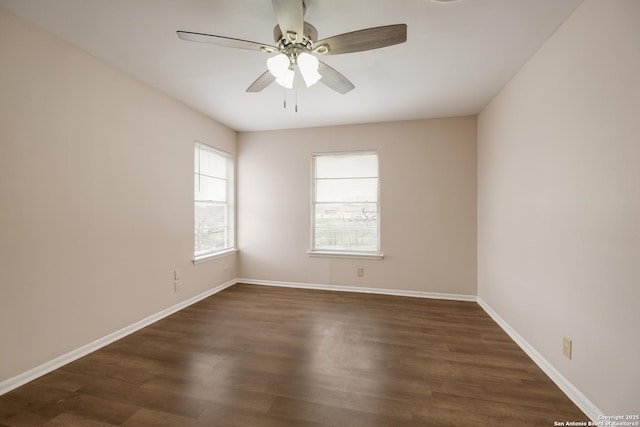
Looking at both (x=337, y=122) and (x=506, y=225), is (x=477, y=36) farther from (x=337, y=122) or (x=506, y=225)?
(x=337, y=122)

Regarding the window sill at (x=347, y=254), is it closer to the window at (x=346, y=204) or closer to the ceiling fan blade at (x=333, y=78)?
the window at (x=346, y=204)

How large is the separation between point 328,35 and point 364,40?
1.90ft

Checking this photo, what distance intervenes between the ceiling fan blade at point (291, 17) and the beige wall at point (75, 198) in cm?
192

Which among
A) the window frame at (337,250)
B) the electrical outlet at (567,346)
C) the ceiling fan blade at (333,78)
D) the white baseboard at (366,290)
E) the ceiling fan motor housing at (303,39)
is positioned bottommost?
the white baseboard at (366,290)

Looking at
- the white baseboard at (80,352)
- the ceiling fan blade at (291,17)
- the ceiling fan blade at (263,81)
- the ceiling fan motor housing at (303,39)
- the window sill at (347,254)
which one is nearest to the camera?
the ceiling fan blade at (291,17)

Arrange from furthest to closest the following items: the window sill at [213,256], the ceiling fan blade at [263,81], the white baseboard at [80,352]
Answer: the window sill at [213,256] < the ceiling fan blade at [263,81] < the white baseboard at [80,352]

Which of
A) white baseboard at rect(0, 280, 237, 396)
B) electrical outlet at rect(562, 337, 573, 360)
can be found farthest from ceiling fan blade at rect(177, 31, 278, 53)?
electrical outlet at rect(562, 337, 573, 360)

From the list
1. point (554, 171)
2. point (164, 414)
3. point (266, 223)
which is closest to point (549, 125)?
point (554, 171)

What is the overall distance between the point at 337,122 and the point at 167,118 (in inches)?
88.7

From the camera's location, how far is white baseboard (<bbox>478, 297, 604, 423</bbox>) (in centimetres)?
162

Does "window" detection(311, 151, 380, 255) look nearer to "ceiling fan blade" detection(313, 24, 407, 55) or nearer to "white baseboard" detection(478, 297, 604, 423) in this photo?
"white baseboard" detection(478, 297, 604, 423)

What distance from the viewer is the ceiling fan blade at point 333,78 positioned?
195 centimetres

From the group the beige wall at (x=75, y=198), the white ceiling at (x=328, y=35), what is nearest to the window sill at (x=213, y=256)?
the beige wall at (x=75, y=198)

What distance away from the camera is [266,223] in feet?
14.9
